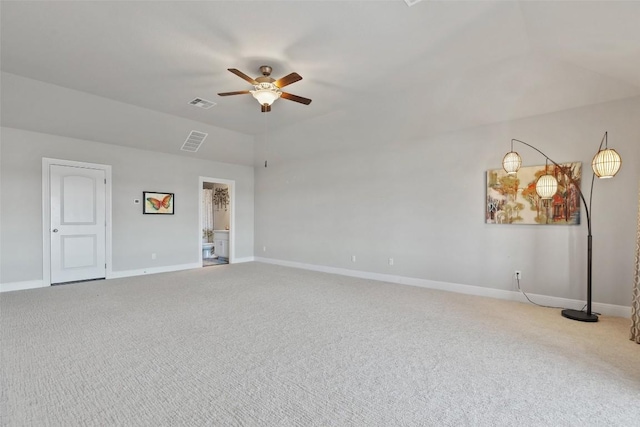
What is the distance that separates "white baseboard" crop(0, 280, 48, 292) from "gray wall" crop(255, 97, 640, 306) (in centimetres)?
460

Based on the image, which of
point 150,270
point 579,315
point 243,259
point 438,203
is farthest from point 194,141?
point 579,315

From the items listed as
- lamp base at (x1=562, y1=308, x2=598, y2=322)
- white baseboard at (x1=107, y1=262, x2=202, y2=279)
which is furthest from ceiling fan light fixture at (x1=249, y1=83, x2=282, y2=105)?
white baseboard at (x1=107, y1=262, x2=202, y2=279)

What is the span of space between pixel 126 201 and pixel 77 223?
93 centimetres

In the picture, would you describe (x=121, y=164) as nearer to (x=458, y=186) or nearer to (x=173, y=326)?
(x=173, y=326)

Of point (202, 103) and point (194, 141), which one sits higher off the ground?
point (202, 103)

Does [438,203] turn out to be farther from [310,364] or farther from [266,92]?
[310,364]

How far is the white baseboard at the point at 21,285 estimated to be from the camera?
5.05 metres

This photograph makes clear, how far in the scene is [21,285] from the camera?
520cm

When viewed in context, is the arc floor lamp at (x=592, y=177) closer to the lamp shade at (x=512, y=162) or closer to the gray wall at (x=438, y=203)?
the lamp shade at (x=512, y=162)

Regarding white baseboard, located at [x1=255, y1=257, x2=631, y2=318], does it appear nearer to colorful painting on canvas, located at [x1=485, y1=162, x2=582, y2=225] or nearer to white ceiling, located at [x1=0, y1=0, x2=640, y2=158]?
colorful painting on canvas, located at [x1=485, y1=162, x2=582, y2=225]

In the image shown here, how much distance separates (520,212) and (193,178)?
6.76 metres

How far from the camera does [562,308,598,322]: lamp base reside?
3.65 m

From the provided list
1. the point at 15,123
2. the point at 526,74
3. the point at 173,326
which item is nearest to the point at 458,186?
the point at 526,74

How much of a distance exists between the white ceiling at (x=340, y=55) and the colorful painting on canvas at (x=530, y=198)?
86 cm
